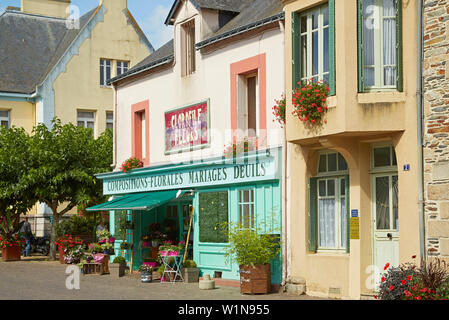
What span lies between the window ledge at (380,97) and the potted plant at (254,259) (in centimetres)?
395

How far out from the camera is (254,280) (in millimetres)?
15883

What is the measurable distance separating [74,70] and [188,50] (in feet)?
52.5

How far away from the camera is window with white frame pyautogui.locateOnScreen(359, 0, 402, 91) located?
13906mm

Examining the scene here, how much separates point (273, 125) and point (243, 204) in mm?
2051

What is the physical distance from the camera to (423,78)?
527 inches

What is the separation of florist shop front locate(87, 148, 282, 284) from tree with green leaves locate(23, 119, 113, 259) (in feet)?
10.2

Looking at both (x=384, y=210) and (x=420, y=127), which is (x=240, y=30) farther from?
(x=420, y=127)

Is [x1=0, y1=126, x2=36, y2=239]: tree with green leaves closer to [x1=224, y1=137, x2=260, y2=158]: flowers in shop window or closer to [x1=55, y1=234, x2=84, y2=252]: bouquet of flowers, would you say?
[x1=55, y1=234, x2=84, y2=252]: bouquet of flowers

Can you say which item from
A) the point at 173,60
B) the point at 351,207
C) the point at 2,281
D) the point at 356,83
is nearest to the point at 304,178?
the point at 351,207

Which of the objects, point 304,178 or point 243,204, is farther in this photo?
point 243,204

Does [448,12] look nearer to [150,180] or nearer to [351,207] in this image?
[351,207]

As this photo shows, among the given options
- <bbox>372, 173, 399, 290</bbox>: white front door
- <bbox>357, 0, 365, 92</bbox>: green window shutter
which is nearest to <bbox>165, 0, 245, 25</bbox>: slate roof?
<bbox>357, 0, 365, 92</bbox>: green window shutter

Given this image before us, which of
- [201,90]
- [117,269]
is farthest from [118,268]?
[201,90]

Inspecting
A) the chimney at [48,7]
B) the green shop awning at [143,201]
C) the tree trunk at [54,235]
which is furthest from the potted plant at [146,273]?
the chimney at [48,7]
